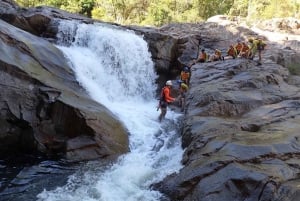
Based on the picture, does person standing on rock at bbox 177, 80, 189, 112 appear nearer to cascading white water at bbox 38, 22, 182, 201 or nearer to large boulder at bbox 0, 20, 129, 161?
cascading white water at bbox 38, 22, 182, 201

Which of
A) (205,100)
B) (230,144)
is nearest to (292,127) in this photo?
(230,144)

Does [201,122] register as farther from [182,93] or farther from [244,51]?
[244,51]

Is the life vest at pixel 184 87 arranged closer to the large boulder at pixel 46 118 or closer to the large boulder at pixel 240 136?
the large boulder at pixel 240 136

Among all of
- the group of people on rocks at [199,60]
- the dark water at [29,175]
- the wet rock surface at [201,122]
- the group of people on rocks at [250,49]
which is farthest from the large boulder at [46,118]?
the group of people on rocks at [250,49]

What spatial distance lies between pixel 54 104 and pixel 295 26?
72.0 ft

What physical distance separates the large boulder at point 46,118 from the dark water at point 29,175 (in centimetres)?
37

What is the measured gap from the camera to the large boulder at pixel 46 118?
11.3 meters

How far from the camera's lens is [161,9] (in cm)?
3341

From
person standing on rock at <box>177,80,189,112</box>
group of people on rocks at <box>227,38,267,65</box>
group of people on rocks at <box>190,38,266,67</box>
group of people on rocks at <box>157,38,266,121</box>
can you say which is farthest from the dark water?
group of people on rocks at <box>227,38,267,65</box>

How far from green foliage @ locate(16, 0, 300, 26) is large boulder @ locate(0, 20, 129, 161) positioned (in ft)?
71.1

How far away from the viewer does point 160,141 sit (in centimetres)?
1242

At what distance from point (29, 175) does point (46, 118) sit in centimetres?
203

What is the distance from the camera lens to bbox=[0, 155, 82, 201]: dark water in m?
9.26

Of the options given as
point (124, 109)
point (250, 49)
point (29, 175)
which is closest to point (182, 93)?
point (124, 109)
